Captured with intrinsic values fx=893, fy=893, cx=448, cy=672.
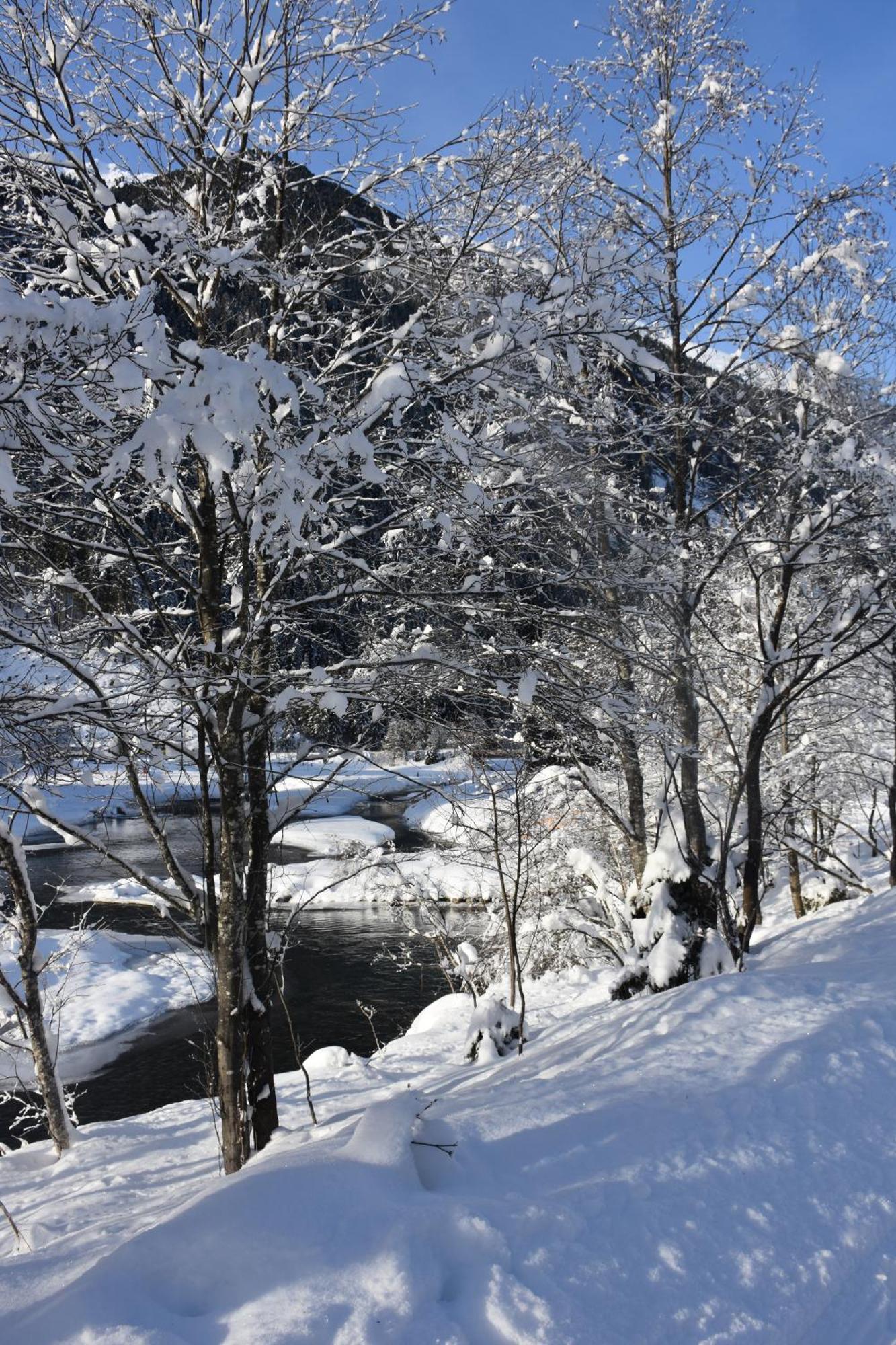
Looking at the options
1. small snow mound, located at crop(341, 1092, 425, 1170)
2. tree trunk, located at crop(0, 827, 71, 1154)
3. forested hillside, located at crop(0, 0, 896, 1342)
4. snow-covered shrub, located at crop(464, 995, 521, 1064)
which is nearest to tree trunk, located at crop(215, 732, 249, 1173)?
forested hillside, located at crop(0, 0, 896, 1342)

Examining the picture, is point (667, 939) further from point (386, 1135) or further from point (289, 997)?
point (289, 997)

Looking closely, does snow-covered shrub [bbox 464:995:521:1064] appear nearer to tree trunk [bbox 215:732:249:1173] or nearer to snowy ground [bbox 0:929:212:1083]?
tree trunk [bbox 215:732:249:1173]

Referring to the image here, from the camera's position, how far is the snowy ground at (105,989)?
14.3m

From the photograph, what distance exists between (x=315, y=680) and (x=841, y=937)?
257 inches

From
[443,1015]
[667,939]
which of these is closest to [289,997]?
[443,1015]

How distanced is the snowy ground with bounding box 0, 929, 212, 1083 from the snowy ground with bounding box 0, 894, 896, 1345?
10.7 m

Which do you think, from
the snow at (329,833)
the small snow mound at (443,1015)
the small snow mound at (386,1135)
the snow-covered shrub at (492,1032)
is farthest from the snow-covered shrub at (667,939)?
the snow at (329,833)

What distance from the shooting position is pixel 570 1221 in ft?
9.30

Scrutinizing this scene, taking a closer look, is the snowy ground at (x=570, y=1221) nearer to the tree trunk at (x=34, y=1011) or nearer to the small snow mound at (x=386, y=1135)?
the small snow mound at (x=386, y=1135)

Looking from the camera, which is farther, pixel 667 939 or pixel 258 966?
pixel 667 939

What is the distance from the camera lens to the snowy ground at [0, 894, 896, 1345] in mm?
2383

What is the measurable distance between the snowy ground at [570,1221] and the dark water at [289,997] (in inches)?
152

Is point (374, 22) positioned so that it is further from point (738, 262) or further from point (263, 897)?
point (263, 897)

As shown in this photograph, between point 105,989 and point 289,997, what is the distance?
159 inches
